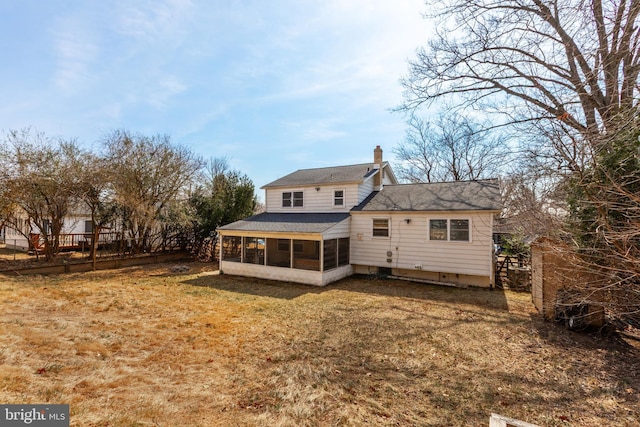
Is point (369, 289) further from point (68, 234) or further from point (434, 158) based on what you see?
point (434, 158)

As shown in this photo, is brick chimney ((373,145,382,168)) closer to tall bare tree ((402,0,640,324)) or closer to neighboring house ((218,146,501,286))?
neighboring house ((218,146,501,286))

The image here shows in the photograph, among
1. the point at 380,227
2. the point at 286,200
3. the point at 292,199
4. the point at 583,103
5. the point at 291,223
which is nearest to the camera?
the point at 583,103

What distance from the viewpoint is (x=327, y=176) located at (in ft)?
50.2

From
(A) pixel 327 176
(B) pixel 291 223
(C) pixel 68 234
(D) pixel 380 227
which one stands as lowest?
(C) pixel 68 234

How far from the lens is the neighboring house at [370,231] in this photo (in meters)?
11.0

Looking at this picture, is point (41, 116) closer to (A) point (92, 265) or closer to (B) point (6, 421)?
(A) point (92, 265)

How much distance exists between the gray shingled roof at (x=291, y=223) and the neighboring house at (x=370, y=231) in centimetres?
5

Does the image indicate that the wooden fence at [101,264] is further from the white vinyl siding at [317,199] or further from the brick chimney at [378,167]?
the brick chimney at [378,167]

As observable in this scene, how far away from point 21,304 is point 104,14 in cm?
830

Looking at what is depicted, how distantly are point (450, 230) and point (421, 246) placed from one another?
1.29 m

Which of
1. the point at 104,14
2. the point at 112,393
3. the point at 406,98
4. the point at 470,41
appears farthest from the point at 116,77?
the point at 470,41

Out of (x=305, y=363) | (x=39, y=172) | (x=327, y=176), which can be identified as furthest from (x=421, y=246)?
(x=39, y=172)

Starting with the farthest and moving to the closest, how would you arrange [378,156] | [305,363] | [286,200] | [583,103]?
[286,200] < [378,156] < [583,103] < [305,363]

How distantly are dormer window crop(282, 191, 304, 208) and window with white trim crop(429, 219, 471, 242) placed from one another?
6.81 meters
